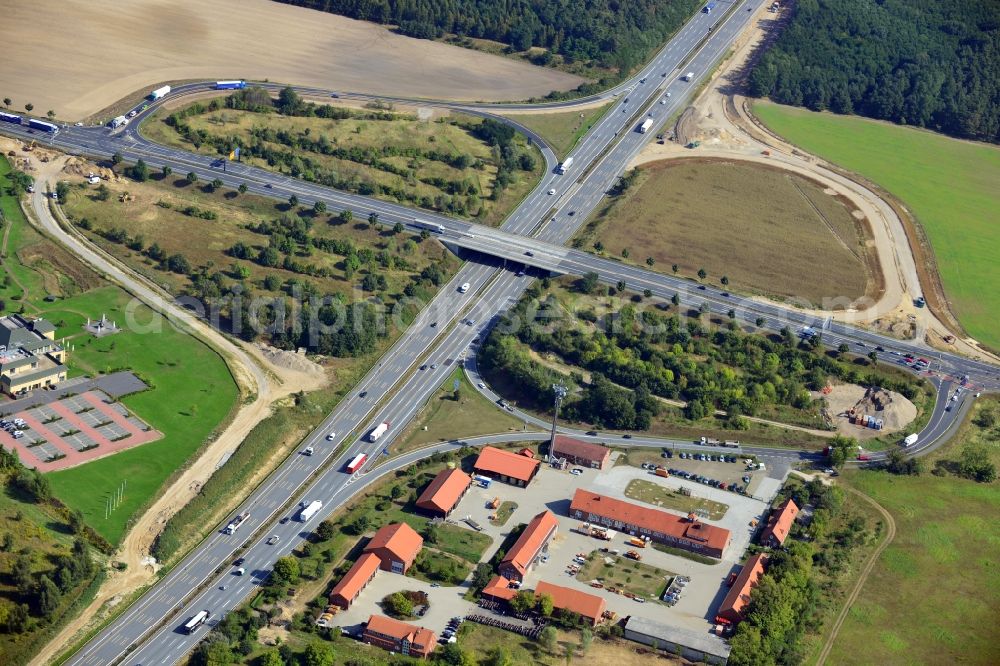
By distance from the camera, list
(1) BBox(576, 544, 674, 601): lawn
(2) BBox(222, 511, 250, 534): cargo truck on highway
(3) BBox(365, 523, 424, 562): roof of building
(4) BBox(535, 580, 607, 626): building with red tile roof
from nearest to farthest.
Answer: (4) BBox(535, 580, 607, 626): building with red tile roof < (3) BBox(365, 523, 424, 562): roof of building < (1) BBox(576, 544, 674, 601): lawn < (2) BBox(222, 511, 250, 534): cargo truck on highway

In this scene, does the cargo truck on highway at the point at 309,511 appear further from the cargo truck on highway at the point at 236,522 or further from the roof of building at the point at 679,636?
the roof of building at the point at 679,636

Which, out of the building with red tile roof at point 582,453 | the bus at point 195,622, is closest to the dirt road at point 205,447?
the bus at point 195,622

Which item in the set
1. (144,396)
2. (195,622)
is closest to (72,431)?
(144,396)

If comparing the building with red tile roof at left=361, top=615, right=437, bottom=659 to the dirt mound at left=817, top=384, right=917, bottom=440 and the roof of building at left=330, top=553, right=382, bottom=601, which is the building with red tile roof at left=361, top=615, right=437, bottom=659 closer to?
the roof of building at left=330, top=553, right=382, bottom=601

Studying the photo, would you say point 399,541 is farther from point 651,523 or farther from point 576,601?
point 651,523

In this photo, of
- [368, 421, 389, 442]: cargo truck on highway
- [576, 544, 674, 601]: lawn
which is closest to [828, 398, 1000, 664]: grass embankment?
[576, 544, 674, 601]: lawn

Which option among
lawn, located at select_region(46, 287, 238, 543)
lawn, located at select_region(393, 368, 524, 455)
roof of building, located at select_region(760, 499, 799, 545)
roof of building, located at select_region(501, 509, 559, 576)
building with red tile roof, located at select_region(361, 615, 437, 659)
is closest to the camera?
building with red tile roof, located at select_region(361, 615, 437, 659)
